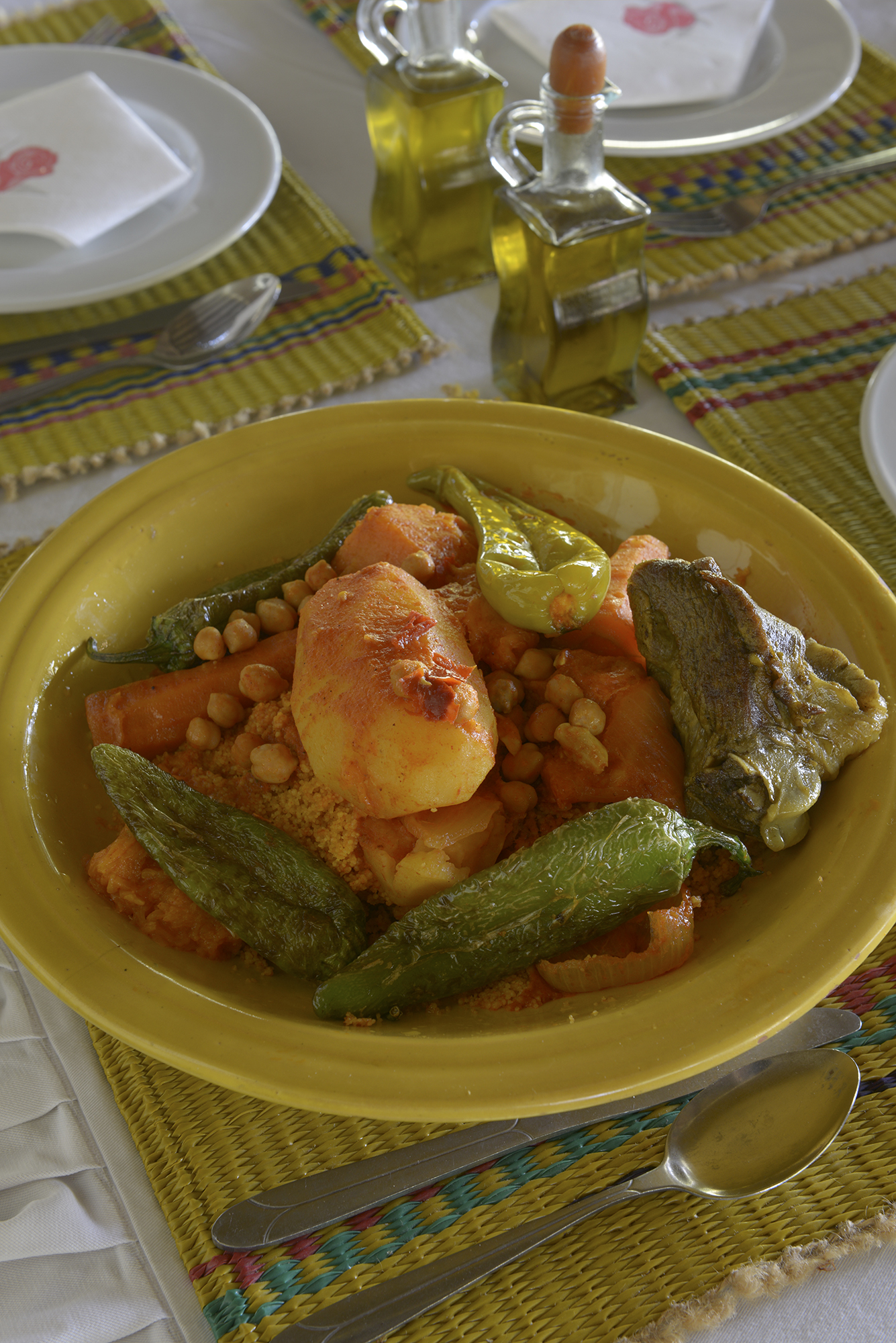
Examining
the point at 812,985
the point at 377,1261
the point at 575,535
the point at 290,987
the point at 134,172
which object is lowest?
the point at 377,1261

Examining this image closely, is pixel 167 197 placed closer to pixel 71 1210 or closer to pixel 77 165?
pixel 77 165

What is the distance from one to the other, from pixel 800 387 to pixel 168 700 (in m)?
1.16

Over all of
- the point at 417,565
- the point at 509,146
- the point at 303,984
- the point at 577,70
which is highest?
the point at 577,70

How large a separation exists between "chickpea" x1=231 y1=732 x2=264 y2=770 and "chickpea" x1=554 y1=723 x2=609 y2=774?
326 millimetres

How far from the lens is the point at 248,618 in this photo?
1.20 metres

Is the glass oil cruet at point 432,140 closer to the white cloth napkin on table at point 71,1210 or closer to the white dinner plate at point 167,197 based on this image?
the white dinner plate at point 167,197

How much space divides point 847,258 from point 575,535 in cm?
116

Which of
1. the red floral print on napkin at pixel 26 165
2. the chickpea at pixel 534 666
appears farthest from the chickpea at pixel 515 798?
the red floral print on napkin at pixel 26 165

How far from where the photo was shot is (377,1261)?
91 centimetres

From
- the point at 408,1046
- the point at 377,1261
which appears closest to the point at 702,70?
the point at 408,1046

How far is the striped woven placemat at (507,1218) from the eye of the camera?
0.88 metres

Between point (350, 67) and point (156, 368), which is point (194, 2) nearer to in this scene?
point (350, 67)

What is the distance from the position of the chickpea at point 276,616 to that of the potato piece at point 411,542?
7 cm

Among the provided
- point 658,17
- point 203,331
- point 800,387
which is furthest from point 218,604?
point 658,17
